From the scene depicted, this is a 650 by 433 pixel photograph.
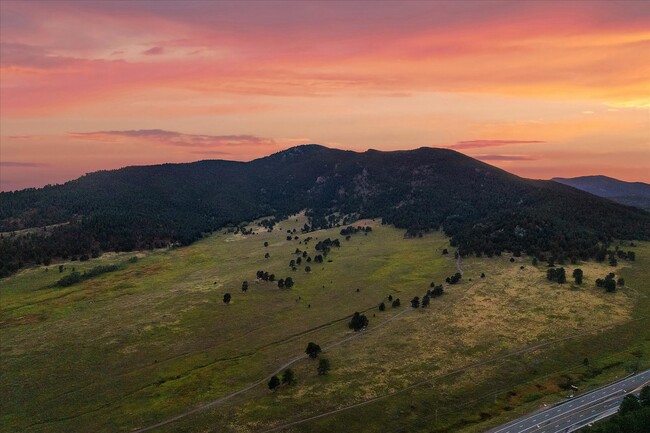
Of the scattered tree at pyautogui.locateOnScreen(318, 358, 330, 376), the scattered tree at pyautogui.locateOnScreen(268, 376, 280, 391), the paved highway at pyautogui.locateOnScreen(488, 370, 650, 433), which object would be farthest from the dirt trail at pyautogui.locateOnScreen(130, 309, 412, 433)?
the paved highway at pyautogui.locateOnScreen(488, 370, 650, 433)

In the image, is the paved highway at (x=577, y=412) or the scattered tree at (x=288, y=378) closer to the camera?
the paved highway at (x=577, y=412)

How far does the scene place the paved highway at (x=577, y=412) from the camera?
110m

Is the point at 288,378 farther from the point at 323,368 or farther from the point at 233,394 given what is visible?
the point at 233,394

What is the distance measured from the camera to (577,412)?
383 ft

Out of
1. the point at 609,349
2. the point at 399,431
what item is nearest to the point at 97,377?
the point at 399,431

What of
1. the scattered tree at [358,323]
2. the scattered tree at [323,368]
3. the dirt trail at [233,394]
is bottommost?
the dirt trail at [233,394]

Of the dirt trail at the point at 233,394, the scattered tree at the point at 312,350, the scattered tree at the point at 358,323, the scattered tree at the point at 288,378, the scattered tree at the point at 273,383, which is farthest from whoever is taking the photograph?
the scattered tree at the point at 358,323

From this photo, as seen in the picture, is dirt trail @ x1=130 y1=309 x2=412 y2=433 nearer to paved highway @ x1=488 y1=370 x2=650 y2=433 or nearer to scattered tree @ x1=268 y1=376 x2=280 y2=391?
scattered tree @ x1=268 y1=376 x2=280 y2=391

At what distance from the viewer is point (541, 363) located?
151875 millimetres

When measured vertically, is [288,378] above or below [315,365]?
above

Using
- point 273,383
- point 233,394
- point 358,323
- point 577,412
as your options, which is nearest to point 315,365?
point 273,383

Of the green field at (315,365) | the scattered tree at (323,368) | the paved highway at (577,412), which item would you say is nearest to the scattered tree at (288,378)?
the green field at (315,365)

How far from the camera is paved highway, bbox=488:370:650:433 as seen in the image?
110m

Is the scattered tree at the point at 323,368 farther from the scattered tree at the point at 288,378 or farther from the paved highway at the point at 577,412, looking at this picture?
the paved highway at the point at 577,412
